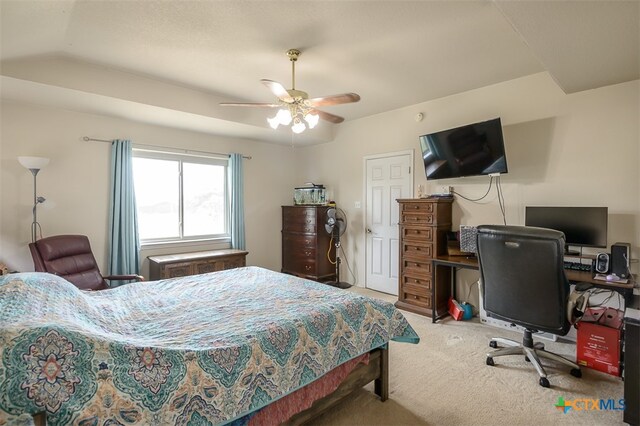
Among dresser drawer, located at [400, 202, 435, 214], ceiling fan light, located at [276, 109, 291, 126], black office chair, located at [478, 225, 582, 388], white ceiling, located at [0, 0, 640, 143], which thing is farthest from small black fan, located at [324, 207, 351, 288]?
black office chair, located at [478, 225, 582, 388]

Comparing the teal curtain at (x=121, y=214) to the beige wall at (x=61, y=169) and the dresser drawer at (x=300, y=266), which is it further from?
the dresser drawer at (x=300, y=266)

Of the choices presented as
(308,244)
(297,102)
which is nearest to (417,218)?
(308,244)

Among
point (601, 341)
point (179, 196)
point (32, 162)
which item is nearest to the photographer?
point (601, 341)

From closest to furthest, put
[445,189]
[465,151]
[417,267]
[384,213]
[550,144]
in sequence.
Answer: [550,144], [465,151], [417,267], [445,189], [384,213]

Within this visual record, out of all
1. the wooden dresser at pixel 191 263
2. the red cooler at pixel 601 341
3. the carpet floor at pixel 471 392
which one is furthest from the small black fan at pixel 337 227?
the red cooler at pixel 601 341

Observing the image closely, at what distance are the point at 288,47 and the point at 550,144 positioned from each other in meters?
2.85

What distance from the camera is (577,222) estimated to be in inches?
115

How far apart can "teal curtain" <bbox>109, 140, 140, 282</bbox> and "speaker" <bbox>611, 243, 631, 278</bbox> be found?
5.07 metres

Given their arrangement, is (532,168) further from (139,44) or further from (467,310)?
(139,44)

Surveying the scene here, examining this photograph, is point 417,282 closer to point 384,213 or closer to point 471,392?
point 384,213

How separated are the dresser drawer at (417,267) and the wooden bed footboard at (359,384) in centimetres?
186

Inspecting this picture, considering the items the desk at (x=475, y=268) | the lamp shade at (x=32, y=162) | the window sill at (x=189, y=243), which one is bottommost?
the desk at (x=475, y=268)

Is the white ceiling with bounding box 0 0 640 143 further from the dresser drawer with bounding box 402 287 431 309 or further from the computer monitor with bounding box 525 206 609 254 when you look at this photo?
the dresser drawer with bounding box 402 287 431 309

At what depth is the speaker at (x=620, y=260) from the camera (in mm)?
2531
